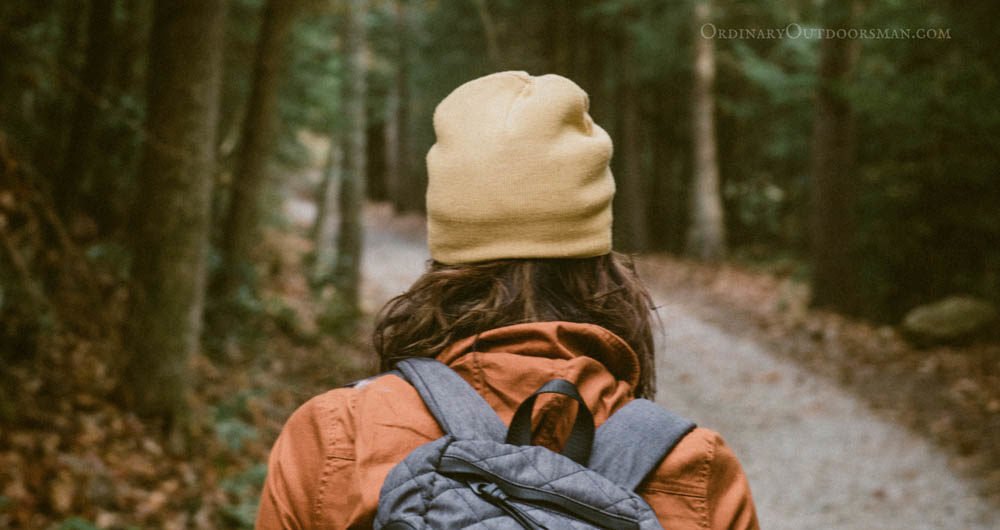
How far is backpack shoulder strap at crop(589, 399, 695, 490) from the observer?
137 centimetres

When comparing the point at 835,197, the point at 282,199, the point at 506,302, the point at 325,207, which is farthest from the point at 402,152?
the point at 506,302

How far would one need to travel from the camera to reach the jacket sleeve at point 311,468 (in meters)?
1.41

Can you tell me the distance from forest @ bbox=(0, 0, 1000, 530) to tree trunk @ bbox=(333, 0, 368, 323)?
0.13 ft

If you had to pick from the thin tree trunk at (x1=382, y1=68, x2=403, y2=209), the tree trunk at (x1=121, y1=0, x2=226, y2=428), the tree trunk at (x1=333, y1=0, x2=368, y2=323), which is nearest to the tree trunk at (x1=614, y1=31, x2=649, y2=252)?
the tree trunk at (x1=333, y1=0, x2=368, y2=323)

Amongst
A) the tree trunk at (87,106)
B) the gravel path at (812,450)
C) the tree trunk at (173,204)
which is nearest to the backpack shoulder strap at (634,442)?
the gravel path at (812,450)

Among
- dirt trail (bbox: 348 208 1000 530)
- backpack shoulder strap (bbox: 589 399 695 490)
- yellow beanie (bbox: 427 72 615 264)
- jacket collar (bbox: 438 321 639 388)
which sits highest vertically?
yellow beanie (bbox: 427 72 615 264)

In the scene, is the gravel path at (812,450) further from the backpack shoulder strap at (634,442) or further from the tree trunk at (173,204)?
the backpack shoulder strap at (634,442)

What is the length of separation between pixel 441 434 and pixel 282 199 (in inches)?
727

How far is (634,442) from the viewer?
1.39 metres

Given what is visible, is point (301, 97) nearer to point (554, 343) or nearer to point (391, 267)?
point (391, 267)

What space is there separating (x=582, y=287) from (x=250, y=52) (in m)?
11.4

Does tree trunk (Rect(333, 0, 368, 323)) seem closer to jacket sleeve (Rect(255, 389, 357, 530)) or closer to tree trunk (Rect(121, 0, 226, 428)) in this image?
tree trunk (Rect(121, 0, 226, 428))

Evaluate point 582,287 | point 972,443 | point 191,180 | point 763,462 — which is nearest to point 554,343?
point 582,287

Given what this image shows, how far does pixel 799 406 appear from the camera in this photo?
9.01m
